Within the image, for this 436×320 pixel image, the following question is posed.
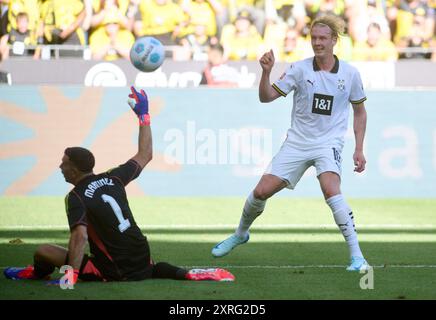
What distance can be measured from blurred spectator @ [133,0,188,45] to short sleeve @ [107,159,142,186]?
32.7 feet

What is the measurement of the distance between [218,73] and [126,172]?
886cm

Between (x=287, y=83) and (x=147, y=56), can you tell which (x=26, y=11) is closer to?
(x=147, y=56)

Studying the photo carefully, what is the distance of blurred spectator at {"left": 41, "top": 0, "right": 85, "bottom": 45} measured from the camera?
1766cm

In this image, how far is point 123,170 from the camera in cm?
823

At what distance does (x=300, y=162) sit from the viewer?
9344mm

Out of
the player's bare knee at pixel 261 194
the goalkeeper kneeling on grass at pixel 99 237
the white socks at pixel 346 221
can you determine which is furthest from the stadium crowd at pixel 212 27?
the goalkeeper kneeling on grass at pixel 99 237

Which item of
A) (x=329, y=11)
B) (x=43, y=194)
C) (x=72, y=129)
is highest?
(x=329, y=11)

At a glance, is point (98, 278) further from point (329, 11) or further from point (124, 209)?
point (329, 11)

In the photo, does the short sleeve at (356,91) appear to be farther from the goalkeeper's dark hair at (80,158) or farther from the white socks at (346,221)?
the goalkeeper's dark hair at (80,158)

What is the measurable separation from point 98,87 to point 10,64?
58.4 inches

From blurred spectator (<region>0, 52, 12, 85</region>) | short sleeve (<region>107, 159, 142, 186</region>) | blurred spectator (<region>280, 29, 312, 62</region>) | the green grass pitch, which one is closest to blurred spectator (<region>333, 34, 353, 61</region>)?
blurred spectator (<region>280, 29, 312, 62</region>)

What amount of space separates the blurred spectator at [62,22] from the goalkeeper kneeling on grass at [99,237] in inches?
385

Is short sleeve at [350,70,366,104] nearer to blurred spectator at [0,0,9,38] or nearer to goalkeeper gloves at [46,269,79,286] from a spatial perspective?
goalkeeper gloves at [46,269,79,286]
